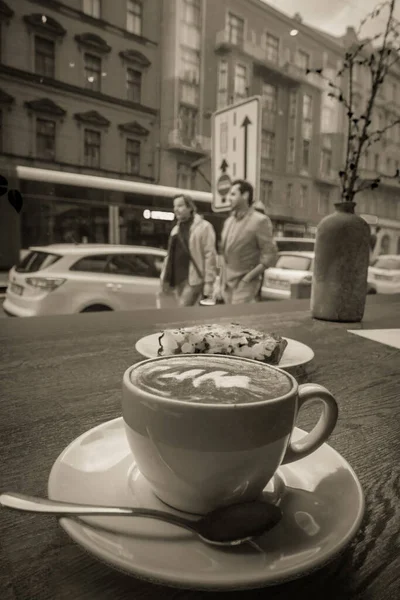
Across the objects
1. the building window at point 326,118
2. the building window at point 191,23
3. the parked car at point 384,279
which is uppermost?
the building window at point 191,23

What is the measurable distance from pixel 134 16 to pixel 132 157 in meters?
4.38

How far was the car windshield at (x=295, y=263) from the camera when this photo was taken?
6.82 meters

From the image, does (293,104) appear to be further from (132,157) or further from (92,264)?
(92,264)

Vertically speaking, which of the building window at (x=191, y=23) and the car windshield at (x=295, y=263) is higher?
the building window at (x=191, y=23)

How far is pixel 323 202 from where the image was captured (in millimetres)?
19469

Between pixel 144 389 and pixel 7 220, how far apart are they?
5728mm

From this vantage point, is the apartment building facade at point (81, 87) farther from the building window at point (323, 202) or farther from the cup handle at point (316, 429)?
the cup handle at point (316, 429)

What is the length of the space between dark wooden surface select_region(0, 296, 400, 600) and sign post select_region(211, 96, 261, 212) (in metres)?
2.50

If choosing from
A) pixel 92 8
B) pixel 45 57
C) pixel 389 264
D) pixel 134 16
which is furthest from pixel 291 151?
pixel 389 264

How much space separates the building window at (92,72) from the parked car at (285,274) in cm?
964

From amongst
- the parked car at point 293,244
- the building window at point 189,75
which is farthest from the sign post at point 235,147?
the building window at point 189,75

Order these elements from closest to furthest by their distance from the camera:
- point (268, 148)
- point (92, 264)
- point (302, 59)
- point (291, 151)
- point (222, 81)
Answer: point (92, 264)
point (222, 81)
point (268, 148)
point (302, 59)
point (291, 151)

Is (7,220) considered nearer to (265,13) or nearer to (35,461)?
(35,461)

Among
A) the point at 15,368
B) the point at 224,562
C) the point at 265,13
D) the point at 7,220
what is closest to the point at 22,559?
the point at 224,562
